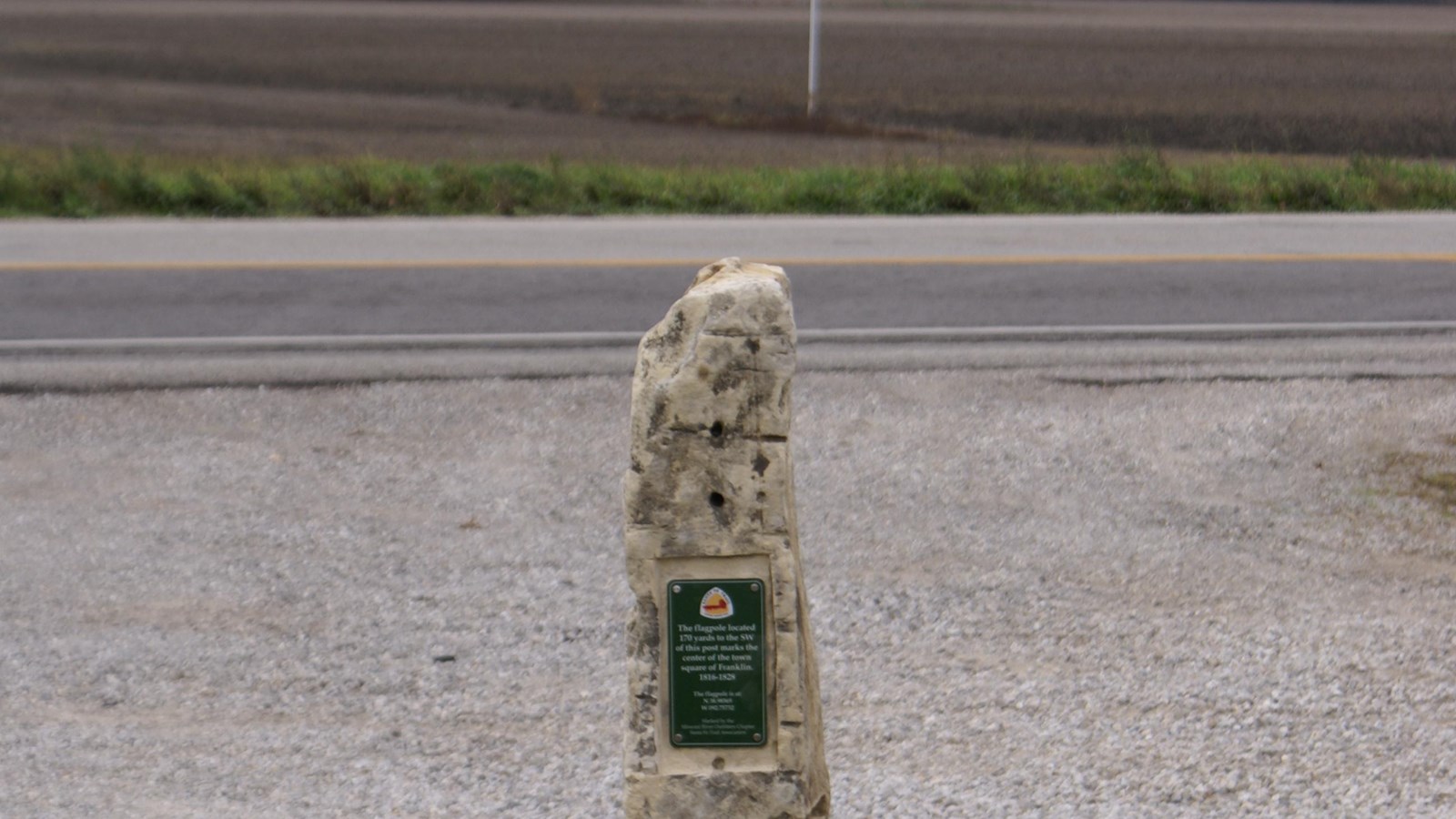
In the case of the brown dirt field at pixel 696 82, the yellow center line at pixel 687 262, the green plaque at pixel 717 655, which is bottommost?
the brown dirt field at pixel 696 82

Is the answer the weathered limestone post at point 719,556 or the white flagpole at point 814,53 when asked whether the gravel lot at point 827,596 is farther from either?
the white flagpole at point 814,53

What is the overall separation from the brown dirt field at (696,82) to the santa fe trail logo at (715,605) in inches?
676

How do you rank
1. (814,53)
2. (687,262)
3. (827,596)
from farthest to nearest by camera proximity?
1. (814,53)
2. (687,262)
3. (827,596)

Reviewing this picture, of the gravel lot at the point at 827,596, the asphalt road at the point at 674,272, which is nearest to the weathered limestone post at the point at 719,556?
the gravel lot at the point at 827,596

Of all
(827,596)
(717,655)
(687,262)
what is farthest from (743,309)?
(687,262)

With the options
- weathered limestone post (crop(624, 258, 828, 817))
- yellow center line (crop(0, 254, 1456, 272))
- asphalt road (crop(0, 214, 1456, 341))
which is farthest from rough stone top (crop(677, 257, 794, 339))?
yellow center line (crop(0, 254, 1456, 272))

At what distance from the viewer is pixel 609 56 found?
51594mm

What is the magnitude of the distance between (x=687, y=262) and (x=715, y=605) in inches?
384

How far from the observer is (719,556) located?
11.4 ft

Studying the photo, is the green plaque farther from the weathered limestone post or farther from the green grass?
the green grass

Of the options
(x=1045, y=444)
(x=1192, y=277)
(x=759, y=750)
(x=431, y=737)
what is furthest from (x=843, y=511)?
(x=1192, y=277)

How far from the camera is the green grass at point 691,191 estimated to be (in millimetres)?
16375

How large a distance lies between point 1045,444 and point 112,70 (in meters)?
42.0

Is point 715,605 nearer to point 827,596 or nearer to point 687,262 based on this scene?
point 827,596
